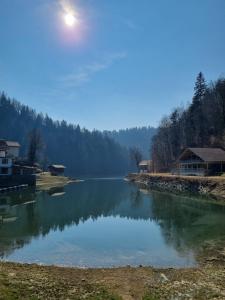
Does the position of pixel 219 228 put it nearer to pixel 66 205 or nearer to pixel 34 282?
pixel 34 282

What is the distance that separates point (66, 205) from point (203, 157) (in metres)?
31.0

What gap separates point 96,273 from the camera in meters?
14.2

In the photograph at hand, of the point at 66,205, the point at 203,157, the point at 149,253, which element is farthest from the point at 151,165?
the point at 149,253

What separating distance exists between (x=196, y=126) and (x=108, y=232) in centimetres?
6766

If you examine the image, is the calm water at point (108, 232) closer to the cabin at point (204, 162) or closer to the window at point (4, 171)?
the cabin at point (204, 162)

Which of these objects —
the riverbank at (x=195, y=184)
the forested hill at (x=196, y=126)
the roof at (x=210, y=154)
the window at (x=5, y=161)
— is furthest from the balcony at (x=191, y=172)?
the window at (x=5, y=161)

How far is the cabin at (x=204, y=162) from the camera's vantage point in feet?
199

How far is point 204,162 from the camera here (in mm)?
60562

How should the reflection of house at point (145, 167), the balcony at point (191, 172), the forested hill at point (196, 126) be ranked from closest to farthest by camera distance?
the balcony at point (191, 172) → the forested hill at point (196, 126) → the reflection of house at point (145, 167)

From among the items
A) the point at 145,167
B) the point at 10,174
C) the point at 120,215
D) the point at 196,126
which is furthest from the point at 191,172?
the point at 145,167

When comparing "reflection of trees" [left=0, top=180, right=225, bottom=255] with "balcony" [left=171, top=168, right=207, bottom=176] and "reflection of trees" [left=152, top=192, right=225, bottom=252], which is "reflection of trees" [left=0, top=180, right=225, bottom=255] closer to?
"reflection of trees" [left=152, top=192, right=225, bottom=252]

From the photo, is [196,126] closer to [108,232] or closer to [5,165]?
[5,165]

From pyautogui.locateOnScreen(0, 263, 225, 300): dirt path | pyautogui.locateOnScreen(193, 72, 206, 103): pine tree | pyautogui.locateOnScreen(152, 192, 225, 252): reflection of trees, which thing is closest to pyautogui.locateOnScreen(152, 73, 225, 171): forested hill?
pyautogui.locateOnScreen(193, 72, 206, 103): pine tree

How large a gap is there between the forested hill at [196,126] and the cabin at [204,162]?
13.5m
